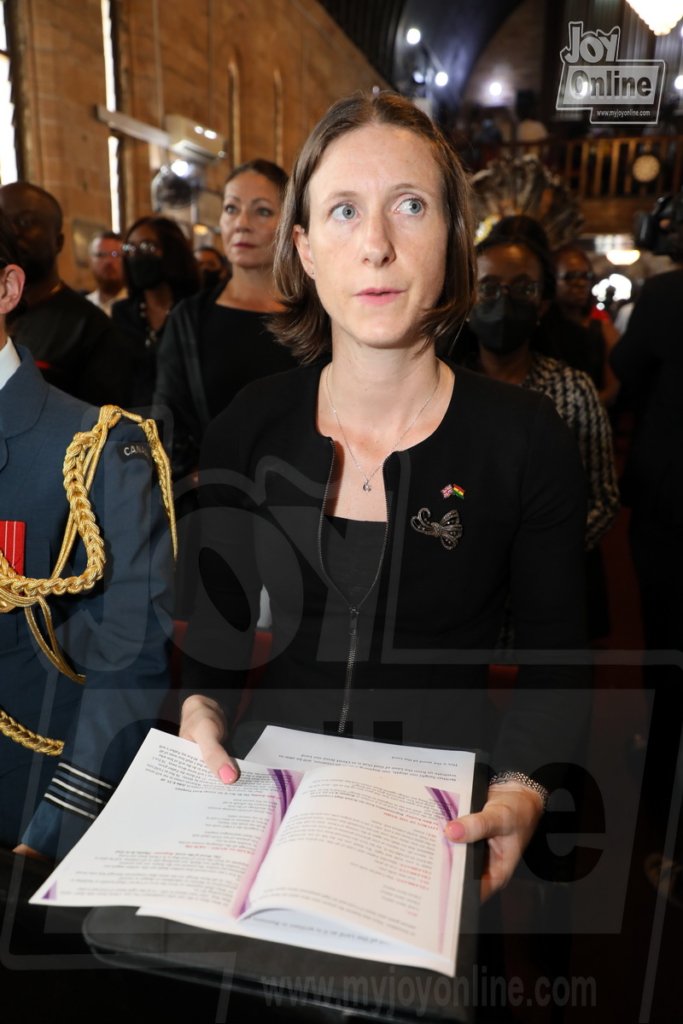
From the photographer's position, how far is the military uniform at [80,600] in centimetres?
120

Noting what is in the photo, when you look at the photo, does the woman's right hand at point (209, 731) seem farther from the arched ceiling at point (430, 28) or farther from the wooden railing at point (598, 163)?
the arched ceiling at point (430, 28)

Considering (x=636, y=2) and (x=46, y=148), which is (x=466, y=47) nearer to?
(x=46, y=148)

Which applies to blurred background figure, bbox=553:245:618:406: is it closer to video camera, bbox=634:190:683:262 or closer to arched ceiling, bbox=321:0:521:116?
video camera, bbox=634:190:683:262

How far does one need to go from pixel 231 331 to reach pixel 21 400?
1643 millimetres

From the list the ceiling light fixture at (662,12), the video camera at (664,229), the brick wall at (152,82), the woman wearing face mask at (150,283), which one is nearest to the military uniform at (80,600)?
the video camera at (664,229)

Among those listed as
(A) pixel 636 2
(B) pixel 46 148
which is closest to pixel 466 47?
(B) pixel 46 148

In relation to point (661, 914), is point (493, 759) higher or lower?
higher

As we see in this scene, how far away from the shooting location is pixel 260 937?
2.32 feet

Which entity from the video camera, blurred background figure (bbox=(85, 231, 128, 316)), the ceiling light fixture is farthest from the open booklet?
blurred background figure (bbox=(85, 231, 128, 316))

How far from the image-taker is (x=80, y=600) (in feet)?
4.11

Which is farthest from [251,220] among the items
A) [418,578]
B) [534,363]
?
[418,578]

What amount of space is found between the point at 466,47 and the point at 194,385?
24.8 m

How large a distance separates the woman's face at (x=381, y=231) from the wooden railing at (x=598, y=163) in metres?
16.6

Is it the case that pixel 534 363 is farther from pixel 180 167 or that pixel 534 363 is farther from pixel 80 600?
pixel 180 167
